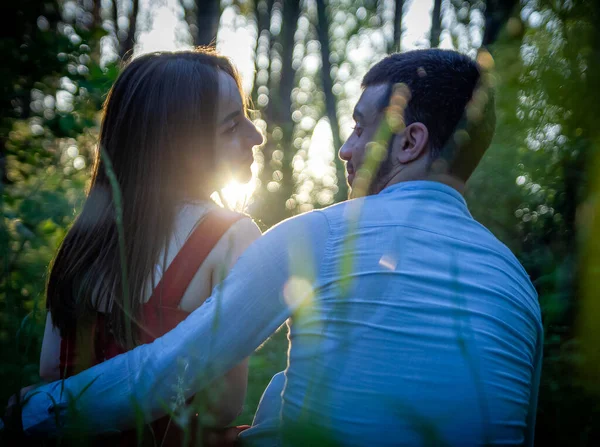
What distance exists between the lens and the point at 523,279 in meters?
1.40

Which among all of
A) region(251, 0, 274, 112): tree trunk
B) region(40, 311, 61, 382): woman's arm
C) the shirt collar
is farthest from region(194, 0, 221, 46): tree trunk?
region(251, 0, 274, 112): tree trunk

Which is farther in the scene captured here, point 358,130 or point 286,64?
point 286,64

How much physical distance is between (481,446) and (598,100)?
2.31 m

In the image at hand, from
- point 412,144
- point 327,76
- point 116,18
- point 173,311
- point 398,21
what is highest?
point 116,18

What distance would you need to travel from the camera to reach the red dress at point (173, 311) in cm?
155

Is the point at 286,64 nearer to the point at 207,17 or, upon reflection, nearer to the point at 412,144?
the point at 207,17

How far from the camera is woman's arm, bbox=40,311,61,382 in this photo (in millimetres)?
1846

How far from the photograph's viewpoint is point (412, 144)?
169cm

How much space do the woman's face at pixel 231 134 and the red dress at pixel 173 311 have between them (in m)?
0.43

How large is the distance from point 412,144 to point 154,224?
0.92 m

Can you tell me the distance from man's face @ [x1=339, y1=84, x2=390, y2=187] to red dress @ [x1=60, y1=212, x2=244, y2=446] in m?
0.51

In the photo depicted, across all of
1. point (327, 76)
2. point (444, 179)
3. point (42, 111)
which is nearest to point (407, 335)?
point (444, 179)

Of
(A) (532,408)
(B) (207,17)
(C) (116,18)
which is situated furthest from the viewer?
(C) (116,18)

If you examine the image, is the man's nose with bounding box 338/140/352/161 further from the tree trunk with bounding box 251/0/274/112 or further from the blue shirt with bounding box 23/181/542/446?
the tree trunk with bounding box 251/0/274/112
